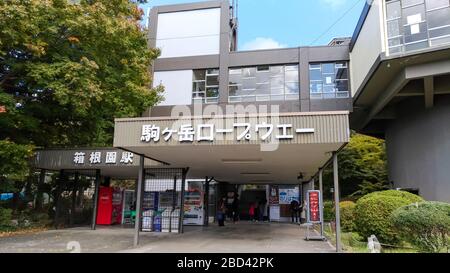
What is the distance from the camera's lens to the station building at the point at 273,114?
10445 millimetres

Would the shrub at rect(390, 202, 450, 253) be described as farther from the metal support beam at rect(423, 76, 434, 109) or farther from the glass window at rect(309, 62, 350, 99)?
the glass window at rect(309, 62, 350, 99)

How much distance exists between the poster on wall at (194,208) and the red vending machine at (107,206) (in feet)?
12.4

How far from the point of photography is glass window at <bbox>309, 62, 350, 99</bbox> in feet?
87.7

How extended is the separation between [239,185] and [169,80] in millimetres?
9624

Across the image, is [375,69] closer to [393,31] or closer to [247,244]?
[393,31]

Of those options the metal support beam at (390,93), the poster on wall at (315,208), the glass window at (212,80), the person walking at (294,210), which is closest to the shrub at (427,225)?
the poster on wall at (315,208)

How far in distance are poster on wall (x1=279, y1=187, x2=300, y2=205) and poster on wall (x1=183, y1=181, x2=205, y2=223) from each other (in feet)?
23.3

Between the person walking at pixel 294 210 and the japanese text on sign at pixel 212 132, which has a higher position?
the japanese text on sign at pixel 212 132

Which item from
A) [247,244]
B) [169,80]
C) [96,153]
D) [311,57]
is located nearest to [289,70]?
[311,57]

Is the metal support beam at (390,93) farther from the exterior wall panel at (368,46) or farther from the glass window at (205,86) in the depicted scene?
the glass window at (205,86)

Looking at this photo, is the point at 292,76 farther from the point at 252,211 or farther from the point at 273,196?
the point at 252,211

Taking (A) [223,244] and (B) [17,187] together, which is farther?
(B) [17,187]

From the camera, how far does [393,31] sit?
19.1m

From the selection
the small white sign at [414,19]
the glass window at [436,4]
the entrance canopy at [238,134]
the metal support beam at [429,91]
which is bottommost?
the entrance canopy at [238,134]
